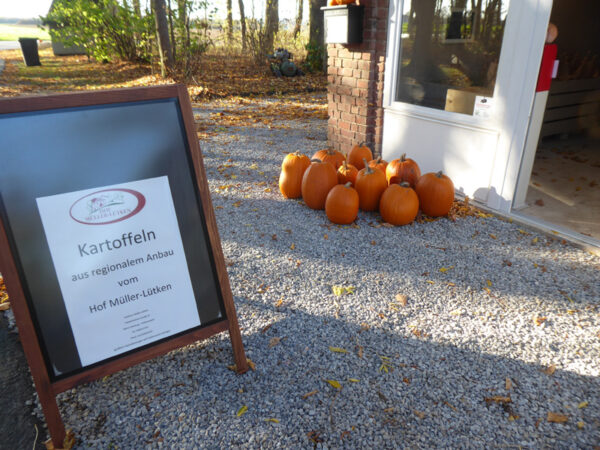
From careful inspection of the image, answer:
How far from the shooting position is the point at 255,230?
371 cm

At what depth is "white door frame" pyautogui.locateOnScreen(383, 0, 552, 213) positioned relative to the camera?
3189mm

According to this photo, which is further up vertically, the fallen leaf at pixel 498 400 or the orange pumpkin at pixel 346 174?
the orange pumpkin at pixel 346 174

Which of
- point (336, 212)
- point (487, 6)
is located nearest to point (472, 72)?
point (487, 6)

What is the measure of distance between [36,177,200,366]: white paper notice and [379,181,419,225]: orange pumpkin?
7.18 ft

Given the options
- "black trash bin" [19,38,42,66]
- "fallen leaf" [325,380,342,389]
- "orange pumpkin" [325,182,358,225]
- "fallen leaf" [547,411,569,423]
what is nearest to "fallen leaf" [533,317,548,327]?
"fallen leaf" [547,411,569,423]

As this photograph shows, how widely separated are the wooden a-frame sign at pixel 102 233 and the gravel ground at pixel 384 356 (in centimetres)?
32

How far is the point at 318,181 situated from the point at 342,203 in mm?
379

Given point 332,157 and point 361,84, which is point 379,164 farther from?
point 361,84

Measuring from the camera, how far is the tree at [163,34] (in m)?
10.5

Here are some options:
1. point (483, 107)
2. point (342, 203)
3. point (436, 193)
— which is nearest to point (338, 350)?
point (342, 203)

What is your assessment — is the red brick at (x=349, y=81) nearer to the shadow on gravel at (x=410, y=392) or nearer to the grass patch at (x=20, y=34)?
the shadow on gravel at (x=410, y=392)

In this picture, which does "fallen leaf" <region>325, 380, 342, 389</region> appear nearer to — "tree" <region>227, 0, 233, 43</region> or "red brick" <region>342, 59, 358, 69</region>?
"red brick" <region>342, 59, 358, 69</region>

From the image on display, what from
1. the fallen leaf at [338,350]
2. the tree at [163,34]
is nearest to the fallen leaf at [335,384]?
the fallen leaf at [338,350]

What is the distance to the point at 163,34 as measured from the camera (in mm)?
10781
